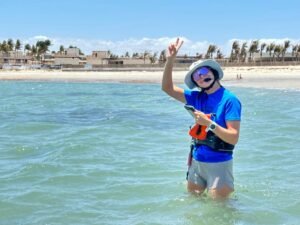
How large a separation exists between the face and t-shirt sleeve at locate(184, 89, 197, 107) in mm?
236

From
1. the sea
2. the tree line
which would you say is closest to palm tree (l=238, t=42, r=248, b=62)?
the tree line

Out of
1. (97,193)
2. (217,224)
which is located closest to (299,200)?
A: (217,224)

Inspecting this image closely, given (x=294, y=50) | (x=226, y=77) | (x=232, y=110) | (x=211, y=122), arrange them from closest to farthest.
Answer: (x=211, y=122) < (x=232, y=110) < (x=226, y=77) < (x=294, y=50)

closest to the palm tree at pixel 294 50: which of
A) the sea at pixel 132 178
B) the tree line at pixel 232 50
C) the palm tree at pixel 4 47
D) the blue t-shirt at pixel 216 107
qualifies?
the tree line at pixel 232 50

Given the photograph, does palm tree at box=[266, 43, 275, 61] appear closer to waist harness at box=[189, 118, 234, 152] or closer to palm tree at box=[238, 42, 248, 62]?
palm tree at box=[238, 42, 248, 62]

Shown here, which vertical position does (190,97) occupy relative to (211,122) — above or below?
above

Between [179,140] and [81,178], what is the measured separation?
16.9 feet

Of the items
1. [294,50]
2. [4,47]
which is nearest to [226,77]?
[294,50]

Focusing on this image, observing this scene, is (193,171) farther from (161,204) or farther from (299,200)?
(299,200)

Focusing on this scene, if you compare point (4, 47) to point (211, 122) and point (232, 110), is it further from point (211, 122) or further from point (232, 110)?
point (211, 122)

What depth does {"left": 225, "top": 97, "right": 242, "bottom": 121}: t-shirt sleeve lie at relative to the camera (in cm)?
520

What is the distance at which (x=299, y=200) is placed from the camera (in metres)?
6.84

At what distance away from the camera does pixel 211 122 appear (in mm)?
5062

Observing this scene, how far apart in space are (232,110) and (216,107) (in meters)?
0.23
